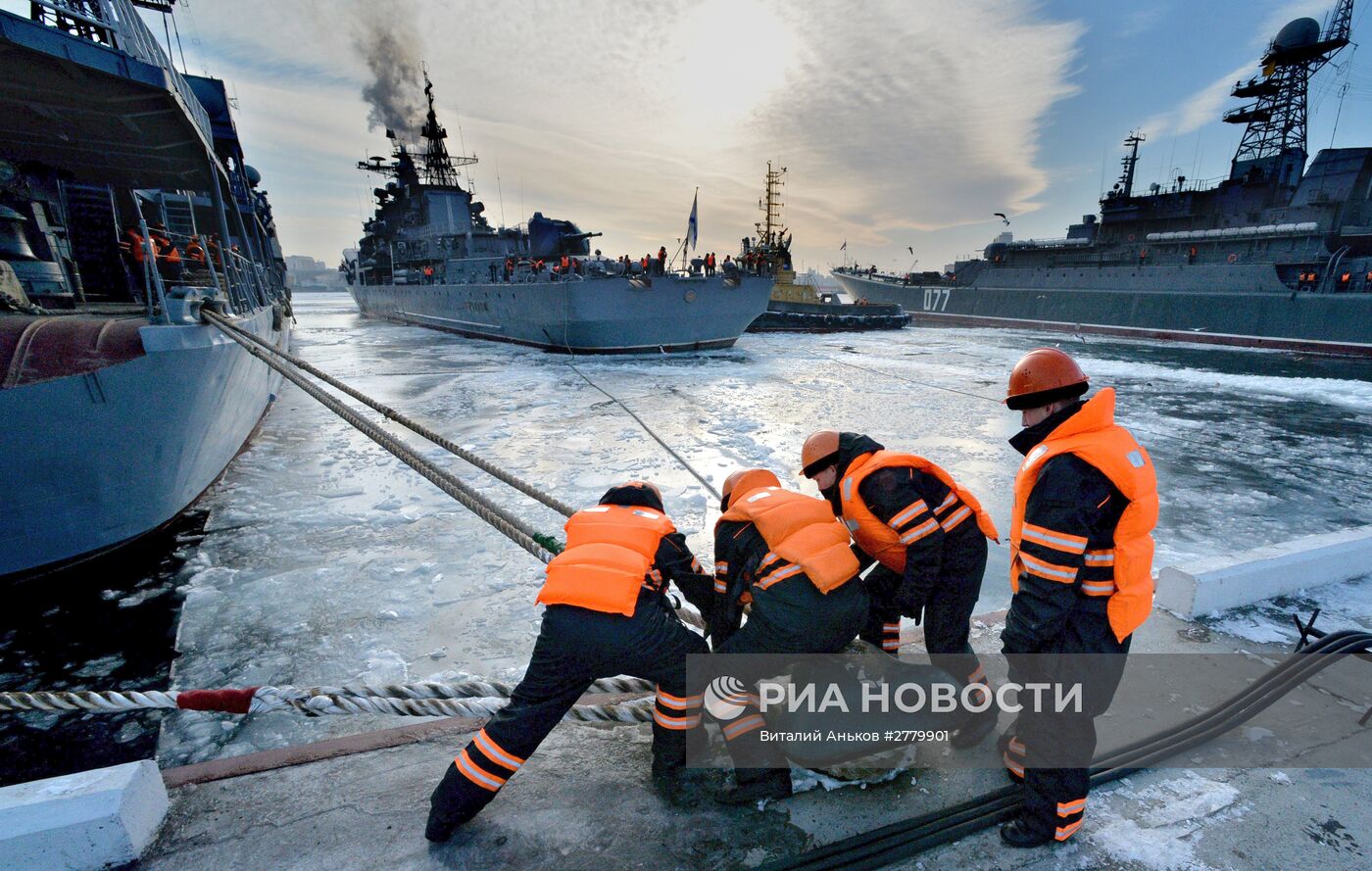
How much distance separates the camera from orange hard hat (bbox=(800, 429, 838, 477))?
2.45m

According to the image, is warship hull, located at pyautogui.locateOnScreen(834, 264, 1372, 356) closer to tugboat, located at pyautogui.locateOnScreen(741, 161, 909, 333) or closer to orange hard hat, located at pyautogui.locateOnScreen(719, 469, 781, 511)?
tugboat, located at pyautogui.locateOnScreen(741, 161, 909, 333)

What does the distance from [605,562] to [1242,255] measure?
31.0 metres

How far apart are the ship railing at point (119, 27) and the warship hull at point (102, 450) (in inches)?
107

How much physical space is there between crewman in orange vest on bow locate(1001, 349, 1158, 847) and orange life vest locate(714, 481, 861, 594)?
0.56 m

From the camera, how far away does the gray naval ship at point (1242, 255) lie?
1939 centimetres

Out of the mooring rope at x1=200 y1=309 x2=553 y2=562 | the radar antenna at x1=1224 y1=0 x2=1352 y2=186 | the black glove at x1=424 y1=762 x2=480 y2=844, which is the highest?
the radar antenna at x1=1224 y1=0 x2=1352 y2=186

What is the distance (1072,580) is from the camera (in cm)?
165

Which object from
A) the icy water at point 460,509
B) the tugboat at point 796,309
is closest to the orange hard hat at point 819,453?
the icy water at point 460,509

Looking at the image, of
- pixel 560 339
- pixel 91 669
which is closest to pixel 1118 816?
pixel 91 669

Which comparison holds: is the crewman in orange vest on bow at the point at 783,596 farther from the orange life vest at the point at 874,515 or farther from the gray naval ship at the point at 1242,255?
the gray naval ship at the point at 1242,255

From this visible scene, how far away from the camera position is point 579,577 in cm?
185

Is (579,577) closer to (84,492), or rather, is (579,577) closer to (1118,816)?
(1118,816)

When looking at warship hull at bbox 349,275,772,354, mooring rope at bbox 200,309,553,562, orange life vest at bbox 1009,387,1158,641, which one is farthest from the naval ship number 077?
mooring rope at bbox 200,309,553,562

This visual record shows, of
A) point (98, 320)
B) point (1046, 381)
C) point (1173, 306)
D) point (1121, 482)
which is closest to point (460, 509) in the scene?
point (98, 320)
